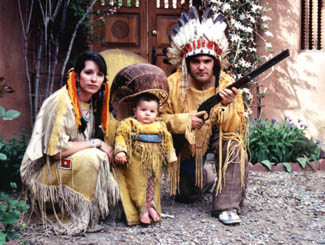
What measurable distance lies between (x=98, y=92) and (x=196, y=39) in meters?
0.87

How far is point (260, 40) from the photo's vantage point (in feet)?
18.5

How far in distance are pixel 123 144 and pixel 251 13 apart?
358 cm

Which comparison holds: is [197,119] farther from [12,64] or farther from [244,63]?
[12,64]

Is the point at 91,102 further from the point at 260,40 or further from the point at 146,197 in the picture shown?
the point at 260,40

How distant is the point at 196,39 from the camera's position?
10.2 feet

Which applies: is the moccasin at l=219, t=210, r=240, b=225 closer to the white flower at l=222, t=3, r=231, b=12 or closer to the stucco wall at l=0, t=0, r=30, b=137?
the stucco wall at l=0, t=0, r=30, b=137

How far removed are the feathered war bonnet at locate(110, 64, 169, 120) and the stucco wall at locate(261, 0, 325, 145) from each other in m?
3.11

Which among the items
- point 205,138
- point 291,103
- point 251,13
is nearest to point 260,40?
point 251,13

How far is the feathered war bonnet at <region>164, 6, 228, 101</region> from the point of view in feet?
10.1

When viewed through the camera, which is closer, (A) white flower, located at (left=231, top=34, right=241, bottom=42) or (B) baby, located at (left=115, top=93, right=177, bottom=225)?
(B) baby, located at (left=115, top=93, right=177, bottom=225)

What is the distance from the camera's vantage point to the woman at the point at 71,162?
2635 mm

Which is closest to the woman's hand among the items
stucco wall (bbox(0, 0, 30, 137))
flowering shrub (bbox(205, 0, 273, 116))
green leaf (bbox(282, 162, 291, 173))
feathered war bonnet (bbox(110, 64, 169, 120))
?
feathered war bonnet (bbox(110, 64, 169, 120))

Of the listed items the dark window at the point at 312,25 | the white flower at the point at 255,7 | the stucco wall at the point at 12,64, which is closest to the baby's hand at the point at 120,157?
the stucco wall at the point at 12,64

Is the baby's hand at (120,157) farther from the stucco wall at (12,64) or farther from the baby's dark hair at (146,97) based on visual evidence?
the stucco wall at (12,64)
